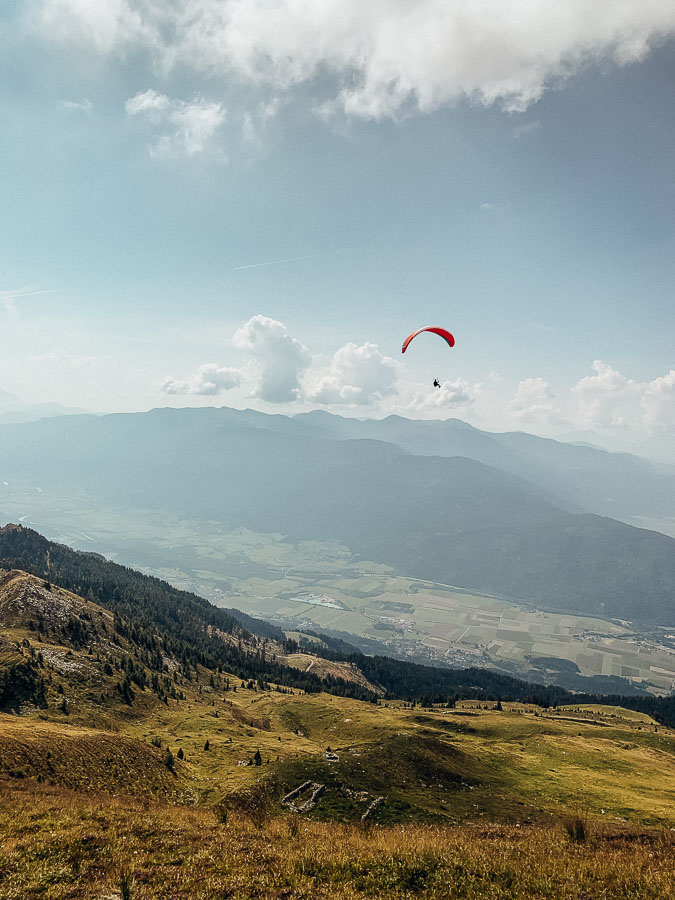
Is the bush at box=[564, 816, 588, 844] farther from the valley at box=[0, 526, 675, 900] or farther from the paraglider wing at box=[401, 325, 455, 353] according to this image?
the paraglider wing at box=[401, 325, 455, 353]

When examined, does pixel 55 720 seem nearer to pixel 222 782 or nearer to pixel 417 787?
pixel 222 782

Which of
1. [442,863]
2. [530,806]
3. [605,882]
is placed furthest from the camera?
[530,806]

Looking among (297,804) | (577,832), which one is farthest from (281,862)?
(297,804)

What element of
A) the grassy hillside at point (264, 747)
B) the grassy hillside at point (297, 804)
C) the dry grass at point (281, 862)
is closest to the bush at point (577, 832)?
the grassy hillside at point (297, 804)

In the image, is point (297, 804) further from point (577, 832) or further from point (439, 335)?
point (439, 335)

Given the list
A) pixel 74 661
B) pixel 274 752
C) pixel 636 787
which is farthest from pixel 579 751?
pixel 74 661

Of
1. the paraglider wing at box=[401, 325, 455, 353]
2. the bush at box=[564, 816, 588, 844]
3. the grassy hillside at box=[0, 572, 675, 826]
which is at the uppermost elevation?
the paraglider wing at box=[401, 325, 455, 353]

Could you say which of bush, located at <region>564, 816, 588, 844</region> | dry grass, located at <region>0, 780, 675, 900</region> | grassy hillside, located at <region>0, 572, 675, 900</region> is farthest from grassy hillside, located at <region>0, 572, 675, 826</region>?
bush, located at <region>564, 816, 588, 844</region>

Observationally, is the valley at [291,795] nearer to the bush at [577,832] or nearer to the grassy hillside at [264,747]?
the bush at [577,832]
